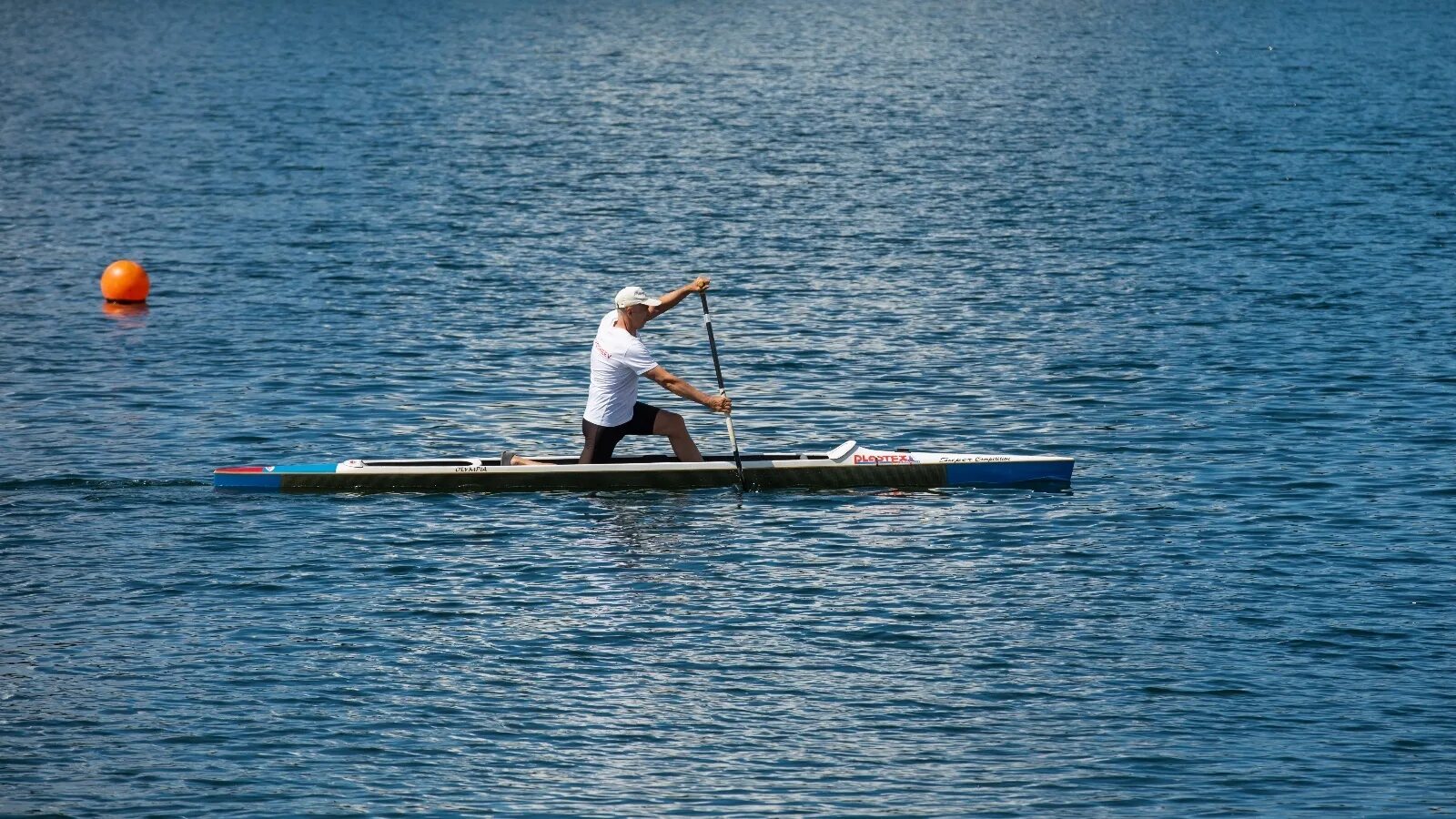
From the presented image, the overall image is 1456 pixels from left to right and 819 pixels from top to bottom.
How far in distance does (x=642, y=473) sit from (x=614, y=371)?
1221 millimetres

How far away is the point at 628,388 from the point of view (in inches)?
882

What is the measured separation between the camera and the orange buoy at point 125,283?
34938 mm

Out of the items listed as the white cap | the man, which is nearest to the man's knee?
the man

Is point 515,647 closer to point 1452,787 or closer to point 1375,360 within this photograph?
point 1452,787

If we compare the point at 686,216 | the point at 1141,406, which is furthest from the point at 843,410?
the point at 686,216

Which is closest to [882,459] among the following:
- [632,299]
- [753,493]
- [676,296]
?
[753,493]

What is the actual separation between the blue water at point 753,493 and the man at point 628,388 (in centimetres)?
70

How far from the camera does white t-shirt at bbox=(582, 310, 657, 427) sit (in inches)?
874

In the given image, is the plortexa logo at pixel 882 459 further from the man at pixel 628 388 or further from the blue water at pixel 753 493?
the man at pixel 628 388

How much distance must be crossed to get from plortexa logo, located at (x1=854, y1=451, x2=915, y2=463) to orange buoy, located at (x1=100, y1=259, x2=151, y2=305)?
1757 centimetres

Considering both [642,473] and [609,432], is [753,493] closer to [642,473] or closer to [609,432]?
[642,473]

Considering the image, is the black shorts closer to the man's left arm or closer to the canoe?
the canoe

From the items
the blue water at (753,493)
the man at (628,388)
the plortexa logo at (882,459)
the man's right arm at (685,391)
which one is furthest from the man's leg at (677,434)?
the plortexa logo at (882,459)

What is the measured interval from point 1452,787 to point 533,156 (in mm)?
44307
